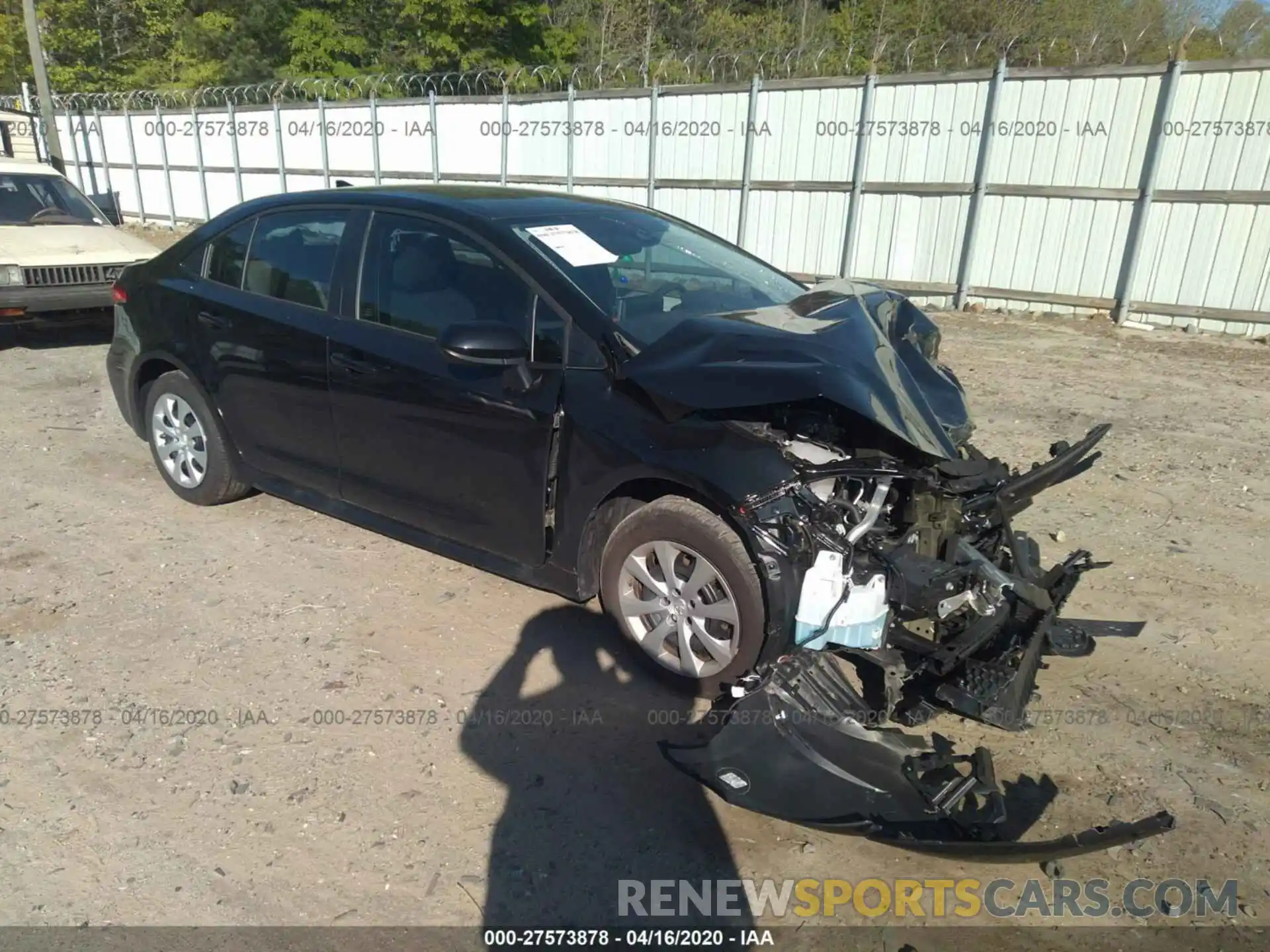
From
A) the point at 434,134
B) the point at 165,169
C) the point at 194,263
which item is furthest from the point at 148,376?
the point at 165,169

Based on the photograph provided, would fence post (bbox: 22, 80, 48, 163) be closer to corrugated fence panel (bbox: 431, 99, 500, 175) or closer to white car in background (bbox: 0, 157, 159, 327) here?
corrugated fence panel (bbox: 431, 99, 500, 175)

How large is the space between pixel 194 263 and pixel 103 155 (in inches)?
799

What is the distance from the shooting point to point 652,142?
13078mm

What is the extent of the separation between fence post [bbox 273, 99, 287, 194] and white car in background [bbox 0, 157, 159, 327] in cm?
844

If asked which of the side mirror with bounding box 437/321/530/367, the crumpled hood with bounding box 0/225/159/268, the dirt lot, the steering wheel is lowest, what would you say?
the dirt lot

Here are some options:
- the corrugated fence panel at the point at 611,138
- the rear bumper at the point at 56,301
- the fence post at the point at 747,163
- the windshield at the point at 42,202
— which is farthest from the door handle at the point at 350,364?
the corrugated fence panel at the point at 611,138

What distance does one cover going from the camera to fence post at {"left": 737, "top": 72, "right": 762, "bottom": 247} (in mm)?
12148

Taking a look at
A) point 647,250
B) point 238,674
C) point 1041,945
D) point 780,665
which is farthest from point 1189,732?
point 238,674

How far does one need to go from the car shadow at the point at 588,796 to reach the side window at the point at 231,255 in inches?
98.5

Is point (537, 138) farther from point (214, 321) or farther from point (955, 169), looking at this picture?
point (214, 321)

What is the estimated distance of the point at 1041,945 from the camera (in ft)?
7.69

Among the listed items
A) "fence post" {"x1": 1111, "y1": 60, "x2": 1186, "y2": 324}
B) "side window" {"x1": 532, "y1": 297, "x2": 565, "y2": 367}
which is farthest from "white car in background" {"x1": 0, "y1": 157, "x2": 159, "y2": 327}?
"fence post" {"x1": 1111, "y1": 60, "x2": 1186, "y2": 324}

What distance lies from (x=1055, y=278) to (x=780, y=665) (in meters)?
9.46

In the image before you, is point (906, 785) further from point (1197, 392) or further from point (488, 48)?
point (488, 48)
